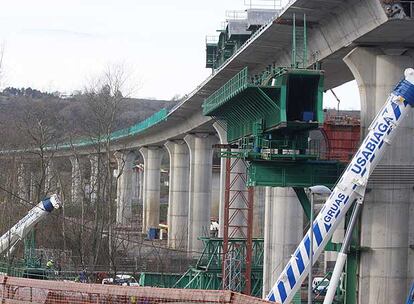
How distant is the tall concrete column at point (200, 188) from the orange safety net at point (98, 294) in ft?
158

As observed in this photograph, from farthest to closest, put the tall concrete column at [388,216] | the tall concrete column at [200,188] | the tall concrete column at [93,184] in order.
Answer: the tall concrete column at [200,188] < the tall concrete column at [93,184] < the tall concrete column at [388,216]

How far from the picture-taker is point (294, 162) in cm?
2606

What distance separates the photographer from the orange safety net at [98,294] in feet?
42.9

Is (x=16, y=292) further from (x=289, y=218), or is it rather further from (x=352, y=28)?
(x=289, y=218)

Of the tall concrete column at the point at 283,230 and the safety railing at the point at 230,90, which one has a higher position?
the safety railing at the point at 230,90

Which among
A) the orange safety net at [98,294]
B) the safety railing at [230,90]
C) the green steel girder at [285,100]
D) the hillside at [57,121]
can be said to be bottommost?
the orange safety net at [98,294]

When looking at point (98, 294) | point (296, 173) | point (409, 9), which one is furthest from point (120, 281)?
point (98, 294)

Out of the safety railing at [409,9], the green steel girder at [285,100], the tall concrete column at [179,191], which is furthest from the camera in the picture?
the tall concrete column at [179,191]

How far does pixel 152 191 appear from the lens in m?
86.4

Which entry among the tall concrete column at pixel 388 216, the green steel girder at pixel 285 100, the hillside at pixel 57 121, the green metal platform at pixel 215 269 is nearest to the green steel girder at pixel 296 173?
the green steel girder at pixel 285 100

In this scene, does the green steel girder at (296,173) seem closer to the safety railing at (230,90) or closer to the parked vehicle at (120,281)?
the safety railing at (230,90)

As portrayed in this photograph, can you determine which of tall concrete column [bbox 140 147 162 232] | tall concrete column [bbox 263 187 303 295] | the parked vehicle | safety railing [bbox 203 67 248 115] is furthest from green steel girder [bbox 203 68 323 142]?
tall concrete column [bbox 140 147 162 232]

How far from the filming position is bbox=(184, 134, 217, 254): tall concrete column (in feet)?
210

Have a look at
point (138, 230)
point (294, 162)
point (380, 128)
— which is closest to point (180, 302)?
point (380, 128)
